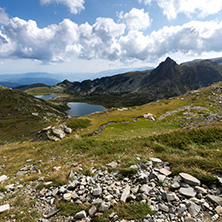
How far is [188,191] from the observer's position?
5.71 meters

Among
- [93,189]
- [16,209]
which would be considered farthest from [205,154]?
[16,209]

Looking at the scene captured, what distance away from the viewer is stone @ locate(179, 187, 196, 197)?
5.48m

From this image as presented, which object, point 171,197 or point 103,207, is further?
point 103,207

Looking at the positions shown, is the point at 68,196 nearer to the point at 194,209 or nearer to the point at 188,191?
the point at 194,209

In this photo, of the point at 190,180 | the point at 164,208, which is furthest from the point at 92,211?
the point at 190,180

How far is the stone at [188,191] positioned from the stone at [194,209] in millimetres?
581

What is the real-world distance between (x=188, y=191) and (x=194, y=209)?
1069mm

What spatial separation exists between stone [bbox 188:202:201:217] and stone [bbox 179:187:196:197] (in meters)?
0.58

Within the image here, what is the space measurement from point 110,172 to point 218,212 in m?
6.17

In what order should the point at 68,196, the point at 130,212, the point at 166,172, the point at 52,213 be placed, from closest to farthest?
1. the point at 130,212
2. the point at 52,213
3. the point at 68,196
4. the point at 166,172

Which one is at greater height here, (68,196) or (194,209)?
(194,209)

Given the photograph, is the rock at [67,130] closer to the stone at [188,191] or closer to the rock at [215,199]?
the stone at [188,191]

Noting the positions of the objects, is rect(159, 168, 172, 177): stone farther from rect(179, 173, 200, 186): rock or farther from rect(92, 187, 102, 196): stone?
rect(92, 187, 102, 196): stone

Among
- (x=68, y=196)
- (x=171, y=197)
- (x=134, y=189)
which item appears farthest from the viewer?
(x=68, y=196)
